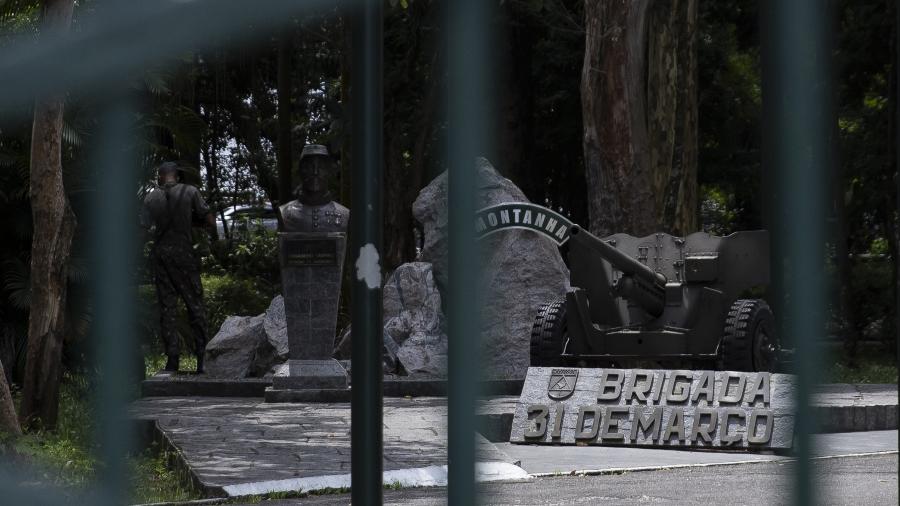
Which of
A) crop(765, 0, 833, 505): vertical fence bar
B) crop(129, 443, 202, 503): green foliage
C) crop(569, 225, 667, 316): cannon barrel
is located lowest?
crop(129, 443, 202, 503): green foliage

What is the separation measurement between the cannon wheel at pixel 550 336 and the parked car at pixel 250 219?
56.1 ft

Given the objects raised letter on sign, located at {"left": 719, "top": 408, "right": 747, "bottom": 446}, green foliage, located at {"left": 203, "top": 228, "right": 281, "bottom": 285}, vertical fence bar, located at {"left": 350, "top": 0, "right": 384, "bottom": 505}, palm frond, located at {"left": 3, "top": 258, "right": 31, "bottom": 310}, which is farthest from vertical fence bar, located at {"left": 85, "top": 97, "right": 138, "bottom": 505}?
green foliage, located at {"left": 203, "top": 228, "right": 281, "bottom": 285}

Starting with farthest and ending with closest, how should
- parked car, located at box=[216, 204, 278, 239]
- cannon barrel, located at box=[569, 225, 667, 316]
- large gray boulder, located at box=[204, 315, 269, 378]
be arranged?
parked car, located at box=[216, 204, 278, 239], large gray boulder, located at box=[204, 315, 269, 378], cannon barrel, located at box=[569, 225, 667, 316]

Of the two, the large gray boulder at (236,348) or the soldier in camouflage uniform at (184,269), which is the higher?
the soldier in camouflage uniform at (184,269)

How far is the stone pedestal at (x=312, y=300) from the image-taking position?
11.8 meters

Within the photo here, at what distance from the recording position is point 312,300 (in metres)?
12.1

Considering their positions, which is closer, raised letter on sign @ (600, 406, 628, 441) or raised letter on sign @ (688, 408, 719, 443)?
raised letter on sign @ (688, 408, 719, 443)

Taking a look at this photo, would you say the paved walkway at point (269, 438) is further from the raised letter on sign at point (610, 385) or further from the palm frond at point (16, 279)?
the palm frond at point (16, 279)

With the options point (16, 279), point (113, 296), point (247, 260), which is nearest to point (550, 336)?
point (16, 279)

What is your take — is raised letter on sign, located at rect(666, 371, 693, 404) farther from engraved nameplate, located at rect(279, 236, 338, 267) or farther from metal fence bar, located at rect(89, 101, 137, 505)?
metal fence bar, located at rect(89, 101, 137, 505)

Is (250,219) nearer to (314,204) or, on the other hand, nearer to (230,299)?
(230,299)

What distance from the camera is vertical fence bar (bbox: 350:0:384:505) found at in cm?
115

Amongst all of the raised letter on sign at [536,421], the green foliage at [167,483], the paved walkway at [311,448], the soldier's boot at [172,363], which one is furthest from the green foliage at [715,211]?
the green foliage at [167,483]

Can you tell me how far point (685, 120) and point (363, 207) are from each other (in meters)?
13.3
